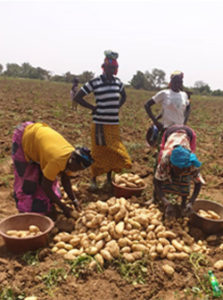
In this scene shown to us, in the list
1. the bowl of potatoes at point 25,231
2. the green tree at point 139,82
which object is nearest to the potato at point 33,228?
the bowl of potatoes at point 25,231

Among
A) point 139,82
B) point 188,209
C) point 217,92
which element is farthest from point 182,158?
point 217,92

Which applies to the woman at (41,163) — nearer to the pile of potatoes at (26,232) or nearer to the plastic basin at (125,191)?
the pile of potatoes at (26,232)

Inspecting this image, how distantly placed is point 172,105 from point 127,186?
4.05 ft

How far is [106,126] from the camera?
3.84 meters

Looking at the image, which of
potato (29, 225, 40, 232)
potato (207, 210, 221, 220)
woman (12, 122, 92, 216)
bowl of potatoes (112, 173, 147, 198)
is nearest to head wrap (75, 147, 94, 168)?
woman (12, 122, 92, 216)

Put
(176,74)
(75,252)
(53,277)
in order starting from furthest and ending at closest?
(176,74), (75,252), (53,277)

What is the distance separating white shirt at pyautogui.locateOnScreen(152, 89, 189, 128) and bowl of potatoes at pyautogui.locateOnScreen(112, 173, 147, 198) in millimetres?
878

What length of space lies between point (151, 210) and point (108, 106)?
1.47 m

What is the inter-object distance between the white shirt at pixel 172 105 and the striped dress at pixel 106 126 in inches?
23.4

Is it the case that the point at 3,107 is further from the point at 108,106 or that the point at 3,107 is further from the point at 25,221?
the point at 25,221

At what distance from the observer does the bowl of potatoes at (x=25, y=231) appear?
2.60 metres

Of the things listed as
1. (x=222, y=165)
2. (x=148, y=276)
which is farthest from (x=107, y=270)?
(x=222, y=165)

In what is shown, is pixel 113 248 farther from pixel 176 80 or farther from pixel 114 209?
pixel 176 80

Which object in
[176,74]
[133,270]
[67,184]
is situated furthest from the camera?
[176,74]
